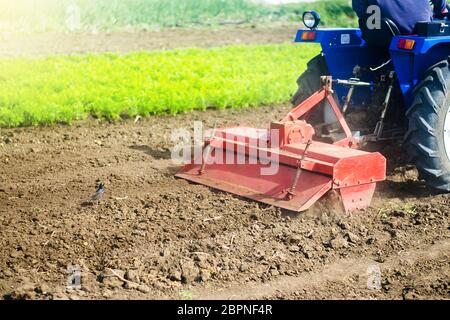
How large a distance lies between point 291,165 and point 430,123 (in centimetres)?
113

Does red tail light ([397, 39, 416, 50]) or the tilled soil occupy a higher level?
red tail light ([397, 39, 416, 50])

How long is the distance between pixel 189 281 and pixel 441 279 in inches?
59.2

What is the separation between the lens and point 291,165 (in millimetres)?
5527

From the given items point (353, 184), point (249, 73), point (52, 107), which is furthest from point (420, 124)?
point (249, 73)

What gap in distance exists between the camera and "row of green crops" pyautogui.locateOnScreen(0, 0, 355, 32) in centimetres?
1653

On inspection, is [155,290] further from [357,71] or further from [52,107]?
[52,107]

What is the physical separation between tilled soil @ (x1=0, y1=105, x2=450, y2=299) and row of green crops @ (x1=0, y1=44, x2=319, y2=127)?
184cm
